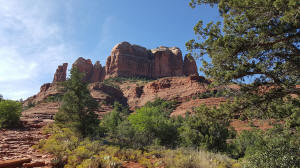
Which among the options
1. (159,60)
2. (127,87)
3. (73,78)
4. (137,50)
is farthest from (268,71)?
(137,50)

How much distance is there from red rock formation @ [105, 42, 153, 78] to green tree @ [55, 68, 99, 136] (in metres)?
87.5

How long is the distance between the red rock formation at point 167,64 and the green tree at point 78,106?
92174mm

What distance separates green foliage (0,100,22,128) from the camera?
649 inches

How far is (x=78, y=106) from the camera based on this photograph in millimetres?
12453

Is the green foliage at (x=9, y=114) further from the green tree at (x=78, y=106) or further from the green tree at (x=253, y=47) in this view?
the green tree at (x=253, y=47)

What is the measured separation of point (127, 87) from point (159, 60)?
123 ft

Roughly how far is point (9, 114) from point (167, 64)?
9296cm

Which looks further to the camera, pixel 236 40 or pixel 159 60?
pixel 159 60

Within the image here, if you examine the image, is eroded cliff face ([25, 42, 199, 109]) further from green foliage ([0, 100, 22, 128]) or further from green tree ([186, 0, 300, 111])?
green tree ([186, 0, 300, 111])

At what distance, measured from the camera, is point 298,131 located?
6266 mm

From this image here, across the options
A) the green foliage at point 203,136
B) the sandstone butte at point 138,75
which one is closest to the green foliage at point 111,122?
the green foliage at point 203,136

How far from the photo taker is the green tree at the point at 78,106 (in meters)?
12.3

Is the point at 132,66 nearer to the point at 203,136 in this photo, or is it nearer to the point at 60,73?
the point at 60,73

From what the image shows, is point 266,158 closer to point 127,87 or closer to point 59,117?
point 59,117
